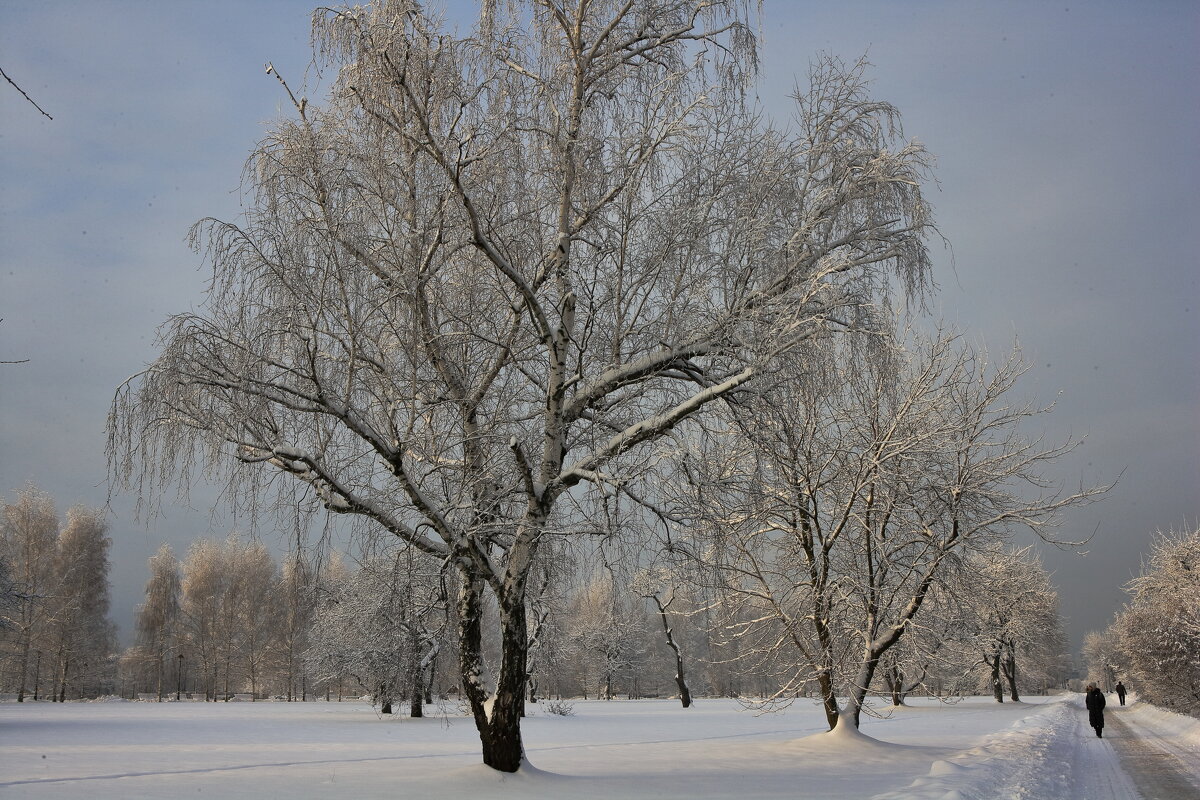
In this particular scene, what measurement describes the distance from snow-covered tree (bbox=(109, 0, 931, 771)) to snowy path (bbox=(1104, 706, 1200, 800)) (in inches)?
293

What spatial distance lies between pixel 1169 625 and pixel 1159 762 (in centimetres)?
1595

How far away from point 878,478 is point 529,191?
26.4ft

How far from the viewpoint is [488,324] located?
9875mm

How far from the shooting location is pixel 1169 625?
27281 mm

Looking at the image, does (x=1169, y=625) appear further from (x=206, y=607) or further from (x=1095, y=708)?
(x=206, y=607)

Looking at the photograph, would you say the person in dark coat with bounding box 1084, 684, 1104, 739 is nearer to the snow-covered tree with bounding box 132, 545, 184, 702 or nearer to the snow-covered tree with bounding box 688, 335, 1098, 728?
the snow-covered tree with bounding box 688, 335, 1098, 728

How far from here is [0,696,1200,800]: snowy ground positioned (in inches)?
359

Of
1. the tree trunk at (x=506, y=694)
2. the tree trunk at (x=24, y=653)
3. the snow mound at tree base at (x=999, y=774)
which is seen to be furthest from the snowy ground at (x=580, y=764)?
the tree trunk at (x=24, y=653)

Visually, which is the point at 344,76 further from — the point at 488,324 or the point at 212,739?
the point at 212,739

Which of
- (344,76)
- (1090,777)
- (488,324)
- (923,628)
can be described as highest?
(344,76)

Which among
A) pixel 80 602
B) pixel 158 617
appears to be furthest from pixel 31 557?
pixel 158 617

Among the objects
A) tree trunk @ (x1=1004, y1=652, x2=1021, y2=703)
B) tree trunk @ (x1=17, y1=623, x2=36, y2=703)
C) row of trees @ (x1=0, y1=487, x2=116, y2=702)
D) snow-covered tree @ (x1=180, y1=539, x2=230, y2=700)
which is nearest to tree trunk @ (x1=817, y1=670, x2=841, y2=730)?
tree trunk @ (x1=1004, y1=652, x2=1021, y2=703)

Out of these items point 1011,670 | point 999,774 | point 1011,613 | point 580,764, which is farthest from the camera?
point 1011,670

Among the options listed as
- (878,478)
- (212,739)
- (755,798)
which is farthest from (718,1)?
(212,739)
